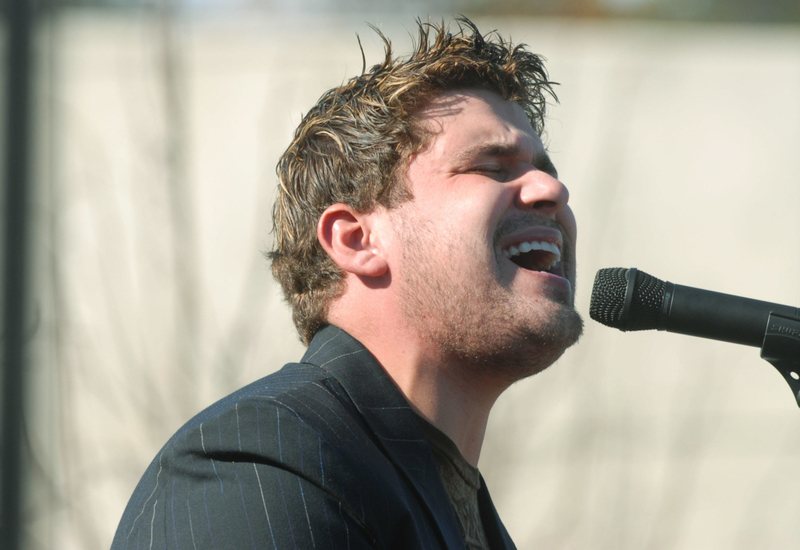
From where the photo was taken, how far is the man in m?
1.37

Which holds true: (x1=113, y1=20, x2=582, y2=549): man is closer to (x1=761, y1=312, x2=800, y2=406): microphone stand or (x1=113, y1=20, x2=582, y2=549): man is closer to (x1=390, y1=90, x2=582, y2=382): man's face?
(x1=390, y1=90, x2=582, y2=382): man's face

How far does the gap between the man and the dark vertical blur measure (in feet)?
1.36

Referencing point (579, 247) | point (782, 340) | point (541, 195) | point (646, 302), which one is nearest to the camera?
point (782, 340)

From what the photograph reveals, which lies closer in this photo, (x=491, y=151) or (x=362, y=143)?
(x=491, y=151)

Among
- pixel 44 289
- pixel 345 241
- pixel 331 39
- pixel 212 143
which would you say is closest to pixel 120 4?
pixel 212 143

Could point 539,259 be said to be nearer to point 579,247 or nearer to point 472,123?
point 472,123

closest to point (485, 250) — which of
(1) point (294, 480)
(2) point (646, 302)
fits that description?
(2) point (646, 302)

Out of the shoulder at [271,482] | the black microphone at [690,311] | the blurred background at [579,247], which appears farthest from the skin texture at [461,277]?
the blurred background at [579,247]

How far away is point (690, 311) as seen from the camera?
1.59 meters

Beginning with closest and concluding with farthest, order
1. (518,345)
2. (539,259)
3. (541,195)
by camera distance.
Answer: (518,345), (541,195), (539,259)

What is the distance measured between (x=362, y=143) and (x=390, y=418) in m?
0.89

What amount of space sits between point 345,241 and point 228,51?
2743 mm

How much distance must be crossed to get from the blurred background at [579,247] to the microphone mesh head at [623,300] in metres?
2.73

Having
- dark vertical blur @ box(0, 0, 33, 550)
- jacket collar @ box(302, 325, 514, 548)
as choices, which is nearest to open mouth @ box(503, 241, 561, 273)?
jacket collar @ box(302, 325, 514, 548)
